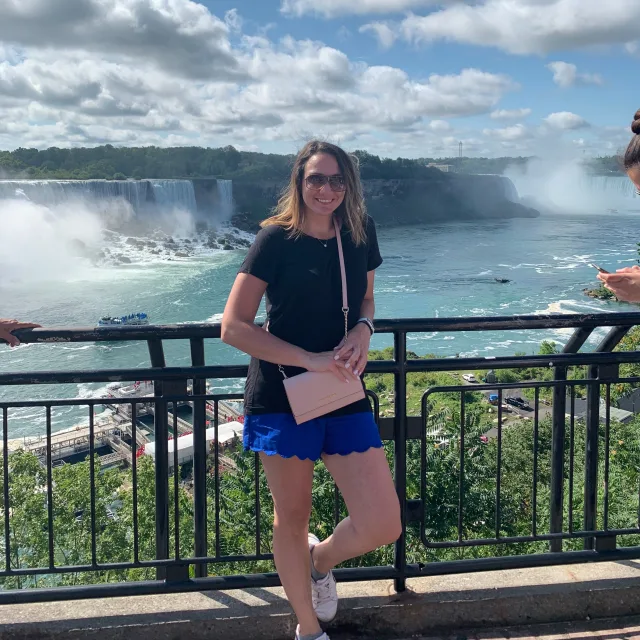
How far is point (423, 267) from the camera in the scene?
7762 centimetres

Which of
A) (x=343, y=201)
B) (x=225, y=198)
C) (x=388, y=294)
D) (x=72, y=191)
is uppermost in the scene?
(x=225, y=198)

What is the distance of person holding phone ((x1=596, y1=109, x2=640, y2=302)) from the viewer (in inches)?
78.0

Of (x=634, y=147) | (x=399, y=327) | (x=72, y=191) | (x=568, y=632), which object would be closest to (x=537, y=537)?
(x=568, y=632)

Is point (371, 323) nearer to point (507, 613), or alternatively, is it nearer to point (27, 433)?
point (507, 613)

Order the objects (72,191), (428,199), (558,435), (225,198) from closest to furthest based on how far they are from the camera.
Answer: (558,435) < (72,191) < (225,198) < (428,199)

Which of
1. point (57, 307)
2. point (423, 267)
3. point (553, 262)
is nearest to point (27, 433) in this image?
point (57, 307)

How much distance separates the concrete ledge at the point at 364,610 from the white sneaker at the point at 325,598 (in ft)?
0.49

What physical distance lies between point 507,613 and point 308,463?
3.89ft

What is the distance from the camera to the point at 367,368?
2.88m

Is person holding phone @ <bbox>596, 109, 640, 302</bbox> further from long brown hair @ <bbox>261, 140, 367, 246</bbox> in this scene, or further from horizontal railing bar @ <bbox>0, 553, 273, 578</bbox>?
horizontal railing bar @ <bbox>0, 553, 273, 578</bbox>

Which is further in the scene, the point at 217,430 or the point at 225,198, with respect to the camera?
the point at 225,198

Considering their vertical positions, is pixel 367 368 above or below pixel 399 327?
below

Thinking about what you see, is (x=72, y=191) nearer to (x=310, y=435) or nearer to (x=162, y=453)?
(x=162, y=453)

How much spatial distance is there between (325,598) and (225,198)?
10351cm
